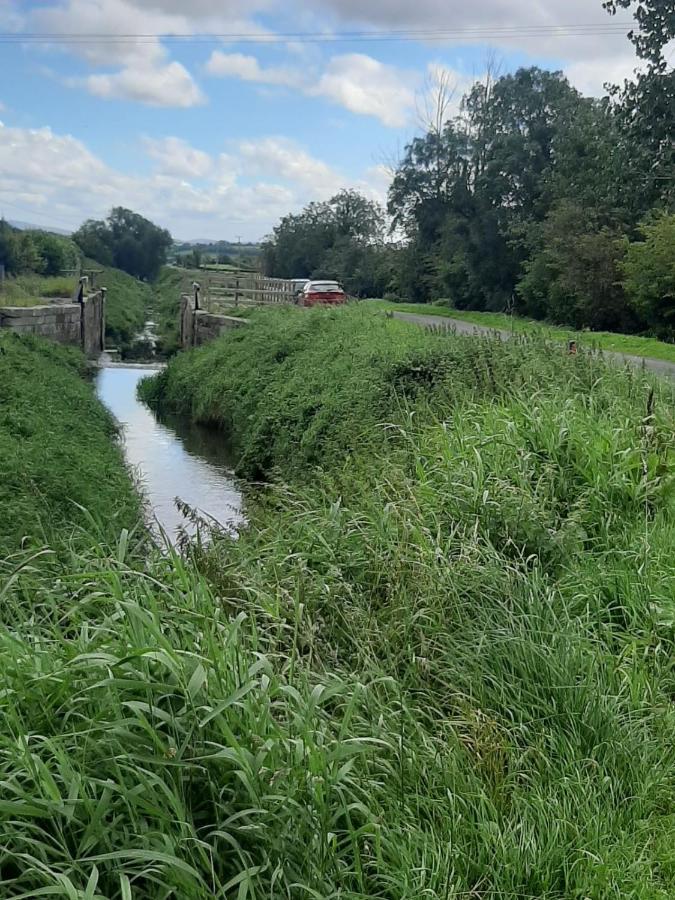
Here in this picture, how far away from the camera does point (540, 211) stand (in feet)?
116

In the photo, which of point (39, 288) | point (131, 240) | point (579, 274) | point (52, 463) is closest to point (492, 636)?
point (52, 463)

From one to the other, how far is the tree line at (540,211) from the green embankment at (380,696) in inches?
598

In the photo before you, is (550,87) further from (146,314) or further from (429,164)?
(146,314)

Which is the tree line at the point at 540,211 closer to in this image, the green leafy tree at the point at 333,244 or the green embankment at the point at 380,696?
the green leafy tree at the point at 333,244

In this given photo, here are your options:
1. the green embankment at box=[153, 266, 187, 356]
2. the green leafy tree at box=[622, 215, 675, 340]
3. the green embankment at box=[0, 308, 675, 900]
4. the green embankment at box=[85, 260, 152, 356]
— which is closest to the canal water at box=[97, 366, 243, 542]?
the green embankment at box=[0, 308, 675, 900]

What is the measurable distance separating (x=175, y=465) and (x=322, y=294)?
17.9 meters

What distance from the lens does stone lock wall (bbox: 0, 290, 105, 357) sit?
24.4 m

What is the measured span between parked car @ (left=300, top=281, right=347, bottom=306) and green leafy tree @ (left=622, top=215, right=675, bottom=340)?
12.2 meters

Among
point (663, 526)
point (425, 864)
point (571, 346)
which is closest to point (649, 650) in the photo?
point (663, 526)

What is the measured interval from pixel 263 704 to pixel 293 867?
513 mm

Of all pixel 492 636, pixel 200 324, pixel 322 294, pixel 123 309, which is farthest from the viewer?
pixel 123 309

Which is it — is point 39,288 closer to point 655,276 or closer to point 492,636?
point 655,276

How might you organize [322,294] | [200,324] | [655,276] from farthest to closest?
[322,294], [200,324], [655,276]

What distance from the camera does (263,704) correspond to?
10.0 ft
